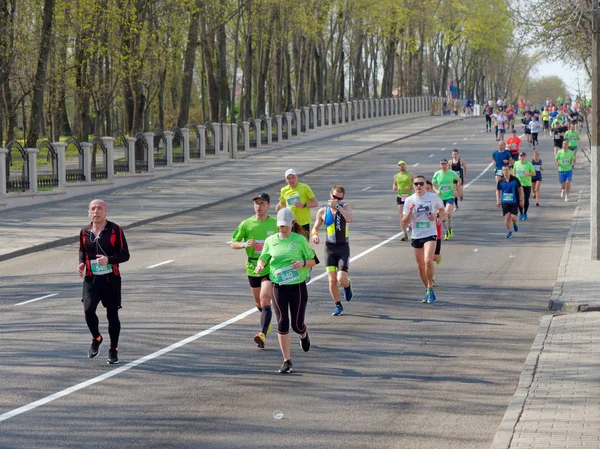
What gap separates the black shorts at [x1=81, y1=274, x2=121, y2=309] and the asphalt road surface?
659 millimetres

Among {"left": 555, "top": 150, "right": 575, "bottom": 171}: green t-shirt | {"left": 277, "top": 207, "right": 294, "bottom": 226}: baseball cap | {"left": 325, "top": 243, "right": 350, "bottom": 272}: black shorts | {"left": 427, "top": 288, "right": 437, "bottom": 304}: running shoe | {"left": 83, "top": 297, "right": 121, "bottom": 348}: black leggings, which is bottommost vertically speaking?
{"left": 427, "top": 288, "right": 437, "bottom": 304}: running shoe

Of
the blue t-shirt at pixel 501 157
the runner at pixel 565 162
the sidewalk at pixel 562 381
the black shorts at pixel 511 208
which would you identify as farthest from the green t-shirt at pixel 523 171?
the sidewalk at pixel 562 381

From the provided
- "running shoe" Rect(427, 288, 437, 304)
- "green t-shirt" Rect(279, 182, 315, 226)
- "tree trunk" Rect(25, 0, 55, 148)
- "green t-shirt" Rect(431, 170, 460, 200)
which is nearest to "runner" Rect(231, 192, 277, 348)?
"running shoe" Rect(427, 288, 437, 304)

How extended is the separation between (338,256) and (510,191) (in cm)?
1068

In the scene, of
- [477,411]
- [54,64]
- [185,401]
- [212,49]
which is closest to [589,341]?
[477,411]

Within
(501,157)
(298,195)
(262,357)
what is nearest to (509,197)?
(501,157)

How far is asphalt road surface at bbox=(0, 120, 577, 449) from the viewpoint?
9.05m

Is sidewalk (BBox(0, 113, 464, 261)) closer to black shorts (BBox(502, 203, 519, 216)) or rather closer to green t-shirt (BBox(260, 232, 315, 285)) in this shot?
black shorts (BBox(502, 203, 519, 216))

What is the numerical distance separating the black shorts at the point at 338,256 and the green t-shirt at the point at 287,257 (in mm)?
3537

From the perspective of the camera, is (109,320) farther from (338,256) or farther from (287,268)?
(338,256)

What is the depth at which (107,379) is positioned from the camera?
35.9 ft

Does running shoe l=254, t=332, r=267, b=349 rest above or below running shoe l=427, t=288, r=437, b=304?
above

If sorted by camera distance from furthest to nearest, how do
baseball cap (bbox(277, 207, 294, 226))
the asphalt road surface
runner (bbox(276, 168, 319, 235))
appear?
runner (bbox(276, 168, 319, 235))
baseball cap (bbox(277, 207, 294, 226))
the asphalt road surface

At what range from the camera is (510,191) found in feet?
81.8
